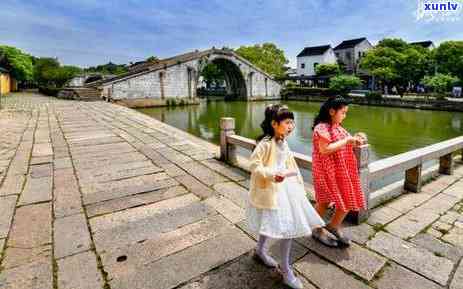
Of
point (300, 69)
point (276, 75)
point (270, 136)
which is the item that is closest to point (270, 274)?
point (270, 136)

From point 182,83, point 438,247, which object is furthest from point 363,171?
point 182,83

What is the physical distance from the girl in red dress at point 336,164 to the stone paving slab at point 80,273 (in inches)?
80.0

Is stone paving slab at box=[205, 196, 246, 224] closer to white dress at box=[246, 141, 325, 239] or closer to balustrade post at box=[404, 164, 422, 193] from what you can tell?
white dress at box=[246, 141, 325, 239]

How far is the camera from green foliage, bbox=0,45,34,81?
3709cm

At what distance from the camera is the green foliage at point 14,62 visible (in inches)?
1460

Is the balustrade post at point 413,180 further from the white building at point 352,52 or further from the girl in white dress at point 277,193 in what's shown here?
the white building at point 352,52

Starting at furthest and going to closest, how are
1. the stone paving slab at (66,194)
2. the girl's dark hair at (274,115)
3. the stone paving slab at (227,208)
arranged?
1. the stone paving slab at (66,194)
2. the stone paving slab at (227,208)
3. the girl's dark hair at (274,115)

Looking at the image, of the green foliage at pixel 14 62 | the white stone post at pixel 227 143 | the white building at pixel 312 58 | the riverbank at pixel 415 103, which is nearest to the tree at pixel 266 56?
the white building at pixel 312 58

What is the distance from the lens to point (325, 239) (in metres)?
2.58

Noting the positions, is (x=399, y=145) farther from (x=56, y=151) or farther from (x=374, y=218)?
(x=56, y=151)

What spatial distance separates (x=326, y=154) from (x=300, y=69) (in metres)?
51.7

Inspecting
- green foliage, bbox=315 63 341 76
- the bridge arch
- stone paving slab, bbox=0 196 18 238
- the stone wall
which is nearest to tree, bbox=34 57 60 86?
the stone wall

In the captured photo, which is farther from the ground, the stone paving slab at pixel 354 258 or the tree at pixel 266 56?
the tree at pixel 266 56

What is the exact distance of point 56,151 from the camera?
6.14 m
